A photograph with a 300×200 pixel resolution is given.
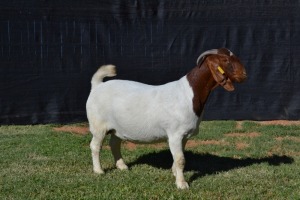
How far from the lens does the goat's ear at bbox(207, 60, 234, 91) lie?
552 centimetres

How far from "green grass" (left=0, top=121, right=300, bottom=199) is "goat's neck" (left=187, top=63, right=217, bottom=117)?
2.97ft

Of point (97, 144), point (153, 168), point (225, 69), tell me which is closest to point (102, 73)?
point (97, 144)

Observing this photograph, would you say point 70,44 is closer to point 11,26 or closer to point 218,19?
point 11,26

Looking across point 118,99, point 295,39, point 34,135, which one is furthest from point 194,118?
point 295,39

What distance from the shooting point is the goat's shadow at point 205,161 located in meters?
6.70

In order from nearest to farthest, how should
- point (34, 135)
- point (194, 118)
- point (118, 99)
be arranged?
point (194, 118), point (118, 99), point (34, 135)

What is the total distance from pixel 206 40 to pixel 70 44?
2.66 meters

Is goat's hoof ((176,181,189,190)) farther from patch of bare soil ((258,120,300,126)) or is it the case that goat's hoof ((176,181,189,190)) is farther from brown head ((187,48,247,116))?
patch of bare soil ((258,120,300,126))

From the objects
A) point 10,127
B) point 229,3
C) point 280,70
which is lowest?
point 10,127

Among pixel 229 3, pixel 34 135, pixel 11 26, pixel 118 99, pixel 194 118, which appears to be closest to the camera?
pixel 194 118

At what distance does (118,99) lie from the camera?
604cm

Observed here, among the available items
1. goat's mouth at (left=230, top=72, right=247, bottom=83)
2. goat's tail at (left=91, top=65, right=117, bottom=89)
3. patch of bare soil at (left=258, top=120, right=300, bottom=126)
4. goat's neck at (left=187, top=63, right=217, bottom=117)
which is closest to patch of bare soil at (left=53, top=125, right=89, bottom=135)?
goat's tail at (left=91, top=65, right=117, bottom=89)

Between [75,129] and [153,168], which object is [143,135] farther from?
[75,129]

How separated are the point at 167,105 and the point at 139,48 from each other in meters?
4.68
